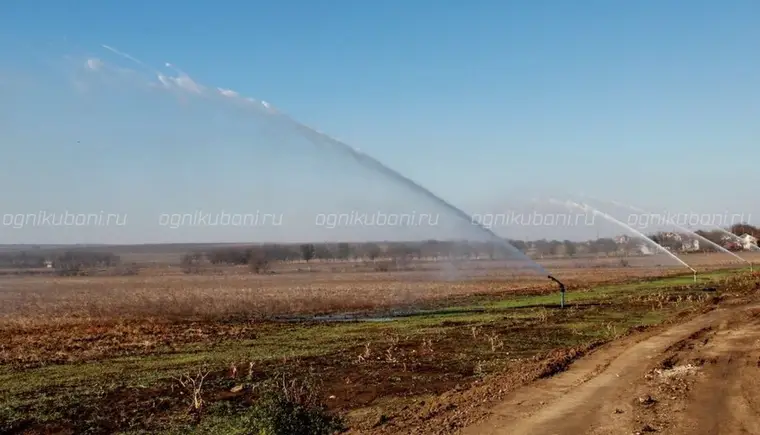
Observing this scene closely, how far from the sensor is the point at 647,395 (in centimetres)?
1291

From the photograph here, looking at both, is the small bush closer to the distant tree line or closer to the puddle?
the puddle

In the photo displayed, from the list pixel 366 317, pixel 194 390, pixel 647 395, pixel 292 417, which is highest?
pixel 647 395

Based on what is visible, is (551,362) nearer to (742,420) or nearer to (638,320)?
(742,420)

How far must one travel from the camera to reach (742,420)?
10.9 metres

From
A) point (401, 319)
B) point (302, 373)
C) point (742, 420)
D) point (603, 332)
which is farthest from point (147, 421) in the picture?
point (401, 319)

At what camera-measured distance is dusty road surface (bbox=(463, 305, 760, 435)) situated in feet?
35.6

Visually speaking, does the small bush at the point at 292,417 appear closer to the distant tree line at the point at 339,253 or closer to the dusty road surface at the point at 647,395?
the dusty road surface at the point at 647,395

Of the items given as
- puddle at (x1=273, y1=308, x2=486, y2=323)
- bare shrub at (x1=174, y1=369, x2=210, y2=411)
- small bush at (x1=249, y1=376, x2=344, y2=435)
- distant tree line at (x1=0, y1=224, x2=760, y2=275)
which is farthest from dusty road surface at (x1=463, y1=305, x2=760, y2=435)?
distant tree line at (x1=0, y1=224, x2=760, y2=275)

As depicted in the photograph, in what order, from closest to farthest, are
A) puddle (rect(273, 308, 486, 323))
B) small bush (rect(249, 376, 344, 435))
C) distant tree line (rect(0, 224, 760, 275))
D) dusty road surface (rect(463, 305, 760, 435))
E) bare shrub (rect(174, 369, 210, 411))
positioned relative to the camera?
dusty road surface (rect(463, 305, 760, 435)), small bush (rect(249, 376, 344, 435)), bare shrub (rect(174, 369, 210, 411)), puddle (rect(273, 308, 486, 323)), distant tree line (rect(0, 224, 760, 275))

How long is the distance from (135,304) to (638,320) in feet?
127

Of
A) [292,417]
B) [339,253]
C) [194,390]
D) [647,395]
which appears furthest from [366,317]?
[339,253]

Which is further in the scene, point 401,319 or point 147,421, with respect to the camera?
point 401,319

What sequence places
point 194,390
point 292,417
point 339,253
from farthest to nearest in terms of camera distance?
point 339,253 → point 194,390 → point 292,417

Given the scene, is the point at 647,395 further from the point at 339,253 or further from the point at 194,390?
the point at 339,253
